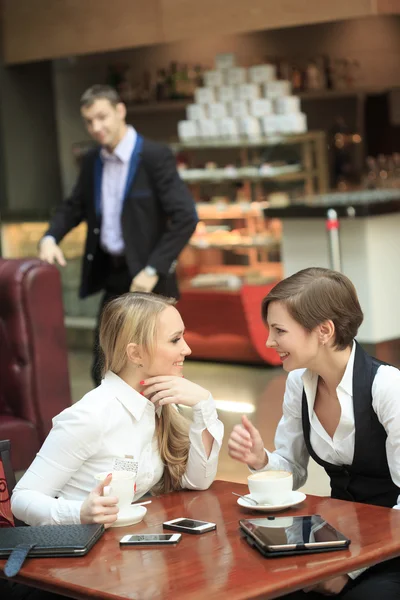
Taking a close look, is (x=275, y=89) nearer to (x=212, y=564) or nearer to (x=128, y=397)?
(x=128, y=397)

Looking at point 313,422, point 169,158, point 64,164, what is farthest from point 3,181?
point 313,422

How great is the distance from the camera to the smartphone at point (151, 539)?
2258 mm

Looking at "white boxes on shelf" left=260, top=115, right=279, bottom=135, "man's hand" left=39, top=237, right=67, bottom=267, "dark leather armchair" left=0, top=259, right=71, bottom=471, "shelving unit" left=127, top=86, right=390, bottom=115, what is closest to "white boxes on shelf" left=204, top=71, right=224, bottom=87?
"white boxes on shelf" left=260, top=115, right=279, bottom=135

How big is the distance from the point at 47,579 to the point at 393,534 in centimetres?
69

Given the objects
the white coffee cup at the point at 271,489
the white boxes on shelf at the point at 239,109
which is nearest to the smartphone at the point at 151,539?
the white coffee cup at the point at 271,489

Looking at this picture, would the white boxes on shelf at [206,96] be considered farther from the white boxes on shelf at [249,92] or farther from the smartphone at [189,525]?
the smartphone at [189,525]

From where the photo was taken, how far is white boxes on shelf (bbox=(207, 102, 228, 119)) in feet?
30.1

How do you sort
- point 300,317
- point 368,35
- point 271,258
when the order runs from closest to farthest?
point 300,317 < point 271,258 < point 368,35

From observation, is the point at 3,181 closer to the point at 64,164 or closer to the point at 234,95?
the point at 64,164

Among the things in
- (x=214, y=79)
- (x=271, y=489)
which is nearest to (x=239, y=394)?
(x=214, y=79)

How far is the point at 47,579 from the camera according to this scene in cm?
211

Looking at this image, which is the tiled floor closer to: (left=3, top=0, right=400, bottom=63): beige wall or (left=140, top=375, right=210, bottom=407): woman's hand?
(left=140, top=375, right=210, bottom=407): woman's hand

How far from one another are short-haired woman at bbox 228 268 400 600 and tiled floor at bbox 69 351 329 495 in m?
1.90

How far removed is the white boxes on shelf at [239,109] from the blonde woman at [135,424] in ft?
20.6
